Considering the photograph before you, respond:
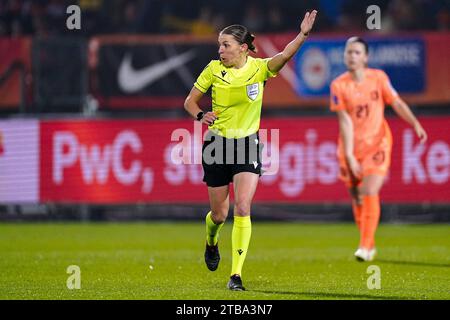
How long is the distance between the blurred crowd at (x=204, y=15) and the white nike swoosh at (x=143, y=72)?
1398mm

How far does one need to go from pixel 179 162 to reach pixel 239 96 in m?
9.59

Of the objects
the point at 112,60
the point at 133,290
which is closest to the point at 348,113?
the point at 133,290

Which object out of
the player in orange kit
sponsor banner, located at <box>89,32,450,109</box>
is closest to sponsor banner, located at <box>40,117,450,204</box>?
sponsor banner, located at <box>89,32,450,109</box>

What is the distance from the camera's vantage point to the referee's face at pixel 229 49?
10.6 meters

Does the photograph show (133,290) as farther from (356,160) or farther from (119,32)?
(119,32)

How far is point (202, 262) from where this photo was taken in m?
13.6

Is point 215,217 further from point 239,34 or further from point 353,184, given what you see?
point 353,184

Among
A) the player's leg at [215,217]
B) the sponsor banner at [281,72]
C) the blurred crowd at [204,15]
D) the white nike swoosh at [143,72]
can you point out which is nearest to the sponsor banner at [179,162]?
the sponsor banner at [281,72]

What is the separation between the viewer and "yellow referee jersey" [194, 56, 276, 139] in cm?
1074

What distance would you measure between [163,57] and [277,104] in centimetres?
216

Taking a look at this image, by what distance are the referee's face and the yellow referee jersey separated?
0.14 meters

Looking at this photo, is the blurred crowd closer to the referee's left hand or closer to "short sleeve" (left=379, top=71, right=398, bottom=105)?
"short sleeve" (left=379, top=71, right=398, bottom=105)

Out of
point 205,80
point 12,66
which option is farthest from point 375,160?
point 12,66

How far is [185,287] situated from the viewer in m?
10.8
